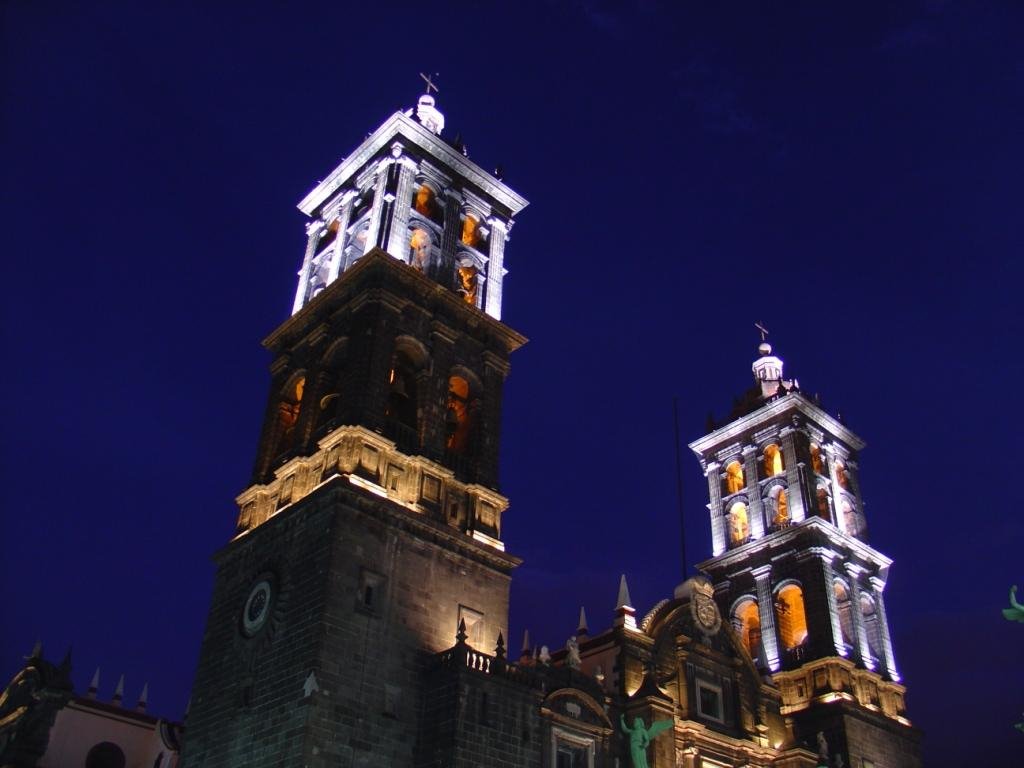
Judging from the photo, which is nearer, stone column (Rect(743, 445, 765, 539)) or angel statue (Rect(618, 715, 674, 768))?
angel statue (Rect(618, 715, 674, 768))

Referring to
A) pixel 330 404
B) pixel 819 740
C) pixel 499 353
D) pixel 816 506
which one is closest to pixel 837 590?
pixel 816 506

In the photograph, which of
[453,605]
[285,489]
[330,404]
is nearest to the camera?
[453,605]

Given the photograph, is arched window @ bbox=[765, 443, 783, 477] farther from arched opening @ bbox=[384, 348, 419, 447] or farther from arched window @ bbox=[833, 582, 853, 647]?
arched opening @ bbox=[384, 348, 419, 447]

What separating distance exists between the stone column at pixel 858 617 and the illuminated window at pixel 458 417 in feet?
78.0

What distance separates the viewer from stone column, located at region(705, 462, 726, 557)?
192ft

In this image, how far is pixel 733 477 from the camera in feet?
200

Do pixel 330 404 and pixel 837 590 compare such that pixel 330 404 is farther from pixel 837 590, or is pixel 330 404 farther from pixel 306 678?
pixel 837 590

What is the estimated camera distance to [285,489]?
3947cm

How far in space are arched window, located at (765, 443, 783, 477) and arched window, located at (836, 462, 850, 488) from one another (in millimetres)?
3701

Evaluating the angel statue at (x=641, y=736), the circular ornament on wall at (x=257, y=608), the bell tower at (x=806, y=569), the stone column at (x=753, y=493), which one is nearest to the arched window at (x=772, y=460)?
the bell tower at (x=806, y=569)

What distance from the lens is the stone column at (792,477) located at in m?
54.6

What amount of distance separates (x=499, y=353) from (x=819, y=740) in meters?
22.5

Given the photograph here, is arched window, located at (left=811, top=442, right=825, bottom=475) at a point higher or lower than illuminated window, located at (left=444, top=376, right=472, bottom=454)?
higher

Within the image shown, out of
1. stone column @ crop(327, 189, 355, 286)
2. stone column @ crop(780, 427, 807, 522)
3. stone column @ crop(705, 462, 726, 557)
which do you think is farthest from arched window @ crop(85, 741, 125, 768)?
stone column @ crop(780, 427, 807, 522)
